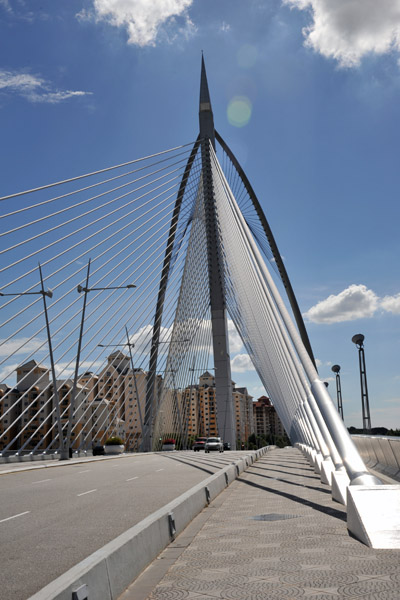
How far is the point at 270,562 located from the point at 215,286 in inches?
1537

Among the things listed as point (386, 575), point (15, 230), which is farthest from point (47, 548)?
point (15, 230)

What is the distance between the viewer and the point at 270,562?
19.8ft

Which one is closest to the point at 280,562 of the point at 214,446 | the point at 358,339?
the point at 358,339

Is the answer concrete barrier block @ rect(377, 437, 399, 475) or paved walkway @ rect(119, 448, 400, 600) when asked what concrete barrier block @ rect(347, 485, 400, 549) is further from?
concrete barrier block @ rect(377, 437, 399, 475)

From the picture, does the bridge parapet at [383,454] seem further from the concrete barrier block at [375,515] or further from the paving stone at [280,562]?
the concrete barrier block at [375,515]

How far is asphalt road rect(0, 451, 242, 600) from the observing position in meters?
6.11

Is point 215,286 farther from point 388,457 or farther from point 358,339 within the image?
point 388,457

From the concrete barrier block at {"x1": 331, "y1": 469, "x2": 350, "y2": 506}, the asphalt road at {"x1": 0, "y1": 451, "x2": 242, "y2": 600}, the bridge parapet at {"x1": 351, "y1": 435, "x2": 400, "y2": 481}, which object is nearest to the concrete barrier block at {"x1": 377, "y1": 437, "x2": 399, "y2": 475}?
the bridge parapet at {"x1": 351, "y1": 435, "x2": 400, "y2": 481}

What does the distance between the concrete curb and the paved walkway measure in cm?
12

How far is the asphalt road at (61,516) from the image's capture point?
20.1 ft

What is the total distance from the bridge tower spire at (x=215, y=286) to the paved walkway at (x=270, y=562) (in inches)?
1170

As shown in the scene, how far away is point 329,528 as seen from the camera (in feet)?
26.0

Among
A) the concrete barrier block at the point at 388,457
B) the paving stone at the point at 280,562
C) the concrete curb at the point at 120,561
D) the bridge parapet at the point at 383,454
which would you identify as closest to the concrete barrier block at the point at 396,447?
the bridge parapet at the point at 383,454

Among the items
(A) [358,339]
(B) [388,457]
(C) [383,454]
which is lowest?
(B) [388,457]
